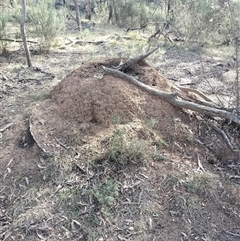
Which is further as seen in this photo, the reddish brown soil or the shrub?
the shrub

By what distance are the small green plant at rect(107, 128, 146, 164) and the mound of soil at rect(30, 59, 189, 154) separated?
31cm

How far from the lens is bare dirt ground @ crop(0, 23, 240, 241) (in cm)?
269

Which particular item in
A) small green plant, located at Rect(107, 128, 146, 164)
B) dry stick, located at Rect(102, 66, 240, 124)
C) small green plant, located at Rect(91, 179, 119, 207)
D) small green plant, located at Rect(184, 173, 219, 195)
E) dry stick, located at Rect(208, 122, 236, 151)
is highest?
dry stick, located at Rect(102, 66, 240, 124)

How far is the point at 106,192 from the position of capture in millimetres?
2859

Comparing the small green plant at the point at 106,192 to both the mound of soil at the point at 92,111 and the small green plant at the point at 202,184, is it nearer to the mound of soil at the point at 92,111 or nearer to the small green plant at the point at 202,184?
Answer: the mound of soil at the point at 92,111

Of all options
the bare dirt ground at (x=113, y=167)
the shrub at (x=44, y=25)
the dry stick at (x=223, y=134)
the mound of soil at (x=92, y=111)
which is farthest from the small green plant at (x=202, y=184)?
the shrub at (x=44, y=25)

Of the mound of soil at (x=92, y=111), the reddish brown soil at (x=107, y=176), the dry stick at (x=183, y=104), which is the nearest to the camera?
the reddish brown soil at (x=107, y=176)

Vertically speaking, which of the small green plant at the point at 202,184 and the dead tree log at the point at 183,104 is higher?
the dead tree log at the point at 183,104

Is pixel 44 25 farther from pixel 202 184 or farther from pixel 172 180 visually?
pixel 202 184

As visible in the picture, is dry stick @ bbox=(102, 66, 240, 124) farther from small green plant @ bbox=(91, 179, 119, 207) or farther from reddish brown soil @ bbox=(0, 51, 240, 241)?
small green plant @ bbox=(91, 179, 119, 207)

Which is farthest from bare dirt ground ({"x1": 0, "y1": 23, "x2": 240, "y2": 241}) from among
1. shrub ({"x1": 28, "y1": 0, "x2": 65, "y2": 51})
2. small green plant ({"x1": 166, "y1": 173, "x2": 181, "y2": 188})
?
shrub ({"x1": 28, "y1": 0, "x2": 65, "y2": 51})

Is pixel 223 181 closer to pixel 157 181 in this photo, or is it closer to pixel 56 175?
pixel 157 181

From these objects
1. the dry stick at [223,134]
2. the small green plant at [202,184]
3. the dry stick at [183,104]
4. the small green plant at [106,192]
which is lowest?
the small green plant at [202,184]

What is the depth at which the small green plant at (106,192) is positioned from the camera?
9.14 ft
